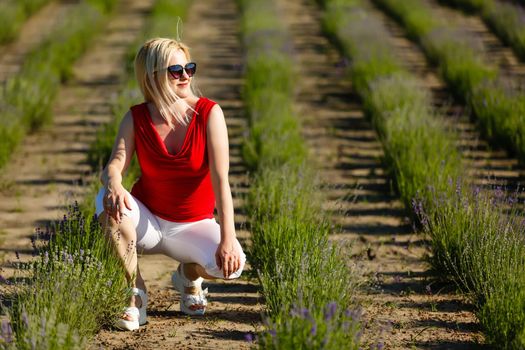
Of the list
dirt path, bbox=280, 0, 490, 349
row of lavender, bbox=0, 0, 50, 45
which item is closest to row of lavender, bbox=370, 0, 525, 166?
dirt path, bbox=280, 0, 490, 349

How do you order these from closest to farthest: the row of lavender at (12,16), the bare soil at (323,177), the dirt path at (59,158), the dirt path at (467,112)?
the bare soil at (323,177), the dirt path at (59,158), the dirt path at (467,112), the row of lavender at (12,16)

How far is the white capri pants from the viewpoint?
12.0ft

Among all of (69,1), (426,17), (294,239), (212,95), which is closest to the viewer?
(294,239)

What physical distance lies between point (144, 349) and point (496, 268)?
4.93ft

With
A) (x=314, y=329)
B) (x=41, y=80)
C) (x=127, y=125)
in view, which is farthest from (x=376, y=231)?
(x=41, y=80)

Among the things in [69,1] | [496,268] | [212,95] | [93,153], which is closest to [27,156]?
[93,153]

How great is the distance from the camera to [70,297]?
334cm

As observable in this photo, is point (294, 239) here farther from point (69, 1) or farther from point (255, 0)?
point (69, 1)

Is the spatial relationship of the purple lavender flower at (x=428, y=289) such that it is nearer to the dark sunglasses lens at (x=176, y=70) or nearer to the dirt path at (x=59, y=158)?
the dark sunglasses lens at (x=176, y=70)

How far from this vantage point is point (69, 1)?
52.7 ft

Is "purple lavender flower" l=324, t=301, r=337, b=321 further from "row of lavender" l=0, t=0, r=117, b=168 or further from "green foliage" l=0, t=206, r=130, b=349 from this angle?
"row of lavender" l=0, t=0, r=117, b=168

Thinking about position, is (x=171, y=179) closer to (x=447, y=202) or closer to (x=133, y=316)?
(x=133, y=316)

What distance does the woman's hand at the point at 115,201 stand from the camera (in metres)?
3.48

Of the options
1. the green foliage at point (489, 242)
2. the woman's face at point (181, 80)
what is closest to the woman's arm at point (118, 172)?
the woman's face at point (181, 80)
